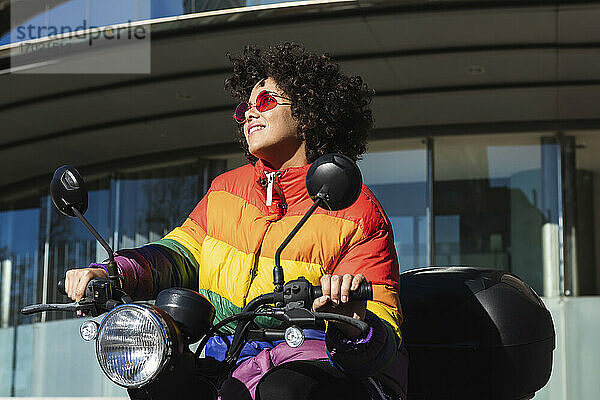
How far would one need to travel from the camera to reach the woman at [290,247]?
1836mm

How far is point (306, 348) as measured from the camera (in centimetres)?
207

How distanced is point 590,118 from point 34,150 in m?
7.72

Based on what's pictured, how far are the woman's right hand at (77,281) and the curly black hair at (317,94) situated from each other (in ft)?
2.88

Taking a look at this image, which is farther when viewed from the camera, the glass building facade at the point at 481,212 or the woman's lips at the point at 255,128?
the glass building facade at the point at 481,212

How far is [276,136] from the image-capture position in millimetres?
2475

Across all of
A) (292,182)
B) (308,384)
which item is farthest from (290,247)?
(308,384)

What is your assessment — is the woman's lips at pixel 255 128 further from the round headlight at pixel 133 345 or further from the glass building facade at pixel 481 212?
the glass building facade at pixel 481 212

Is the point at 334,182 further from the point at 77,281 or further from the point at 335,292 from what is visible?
the point at 77,281

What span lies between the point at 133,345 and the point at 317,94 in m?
1.25

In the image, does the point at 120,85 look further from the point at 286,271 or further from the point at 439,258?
the point at 286,271

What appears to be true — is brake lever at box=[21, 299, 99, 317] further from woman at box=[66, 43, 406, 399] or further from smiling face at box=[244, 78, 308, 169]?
smiling face at box=[244, 78, 308, 169]

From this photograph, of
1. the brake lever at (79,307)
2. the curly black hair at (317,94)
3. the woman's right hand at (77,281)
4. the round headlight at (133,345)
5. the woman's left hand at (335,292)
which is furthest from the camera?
the curly black hair at (317,94)

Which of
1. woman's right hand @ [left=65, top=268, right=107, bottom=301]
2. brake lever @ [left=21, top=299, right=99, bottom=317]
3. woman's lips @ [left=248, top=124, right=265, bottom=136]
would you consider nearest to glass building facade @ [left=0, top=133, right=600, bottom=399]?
woman's lips @ [left=248, top=124, right=265, bottom=136]

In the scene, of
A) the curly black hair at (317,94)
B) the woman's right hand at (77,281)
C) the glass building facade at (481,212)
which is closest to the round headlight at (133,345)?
the woman's right hand at (77,281)
